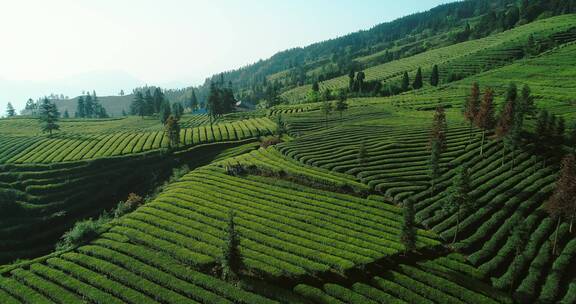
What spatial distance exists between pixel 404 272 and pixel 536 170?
129 feet

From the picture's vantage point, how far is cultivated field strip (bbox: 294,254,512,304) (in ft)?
144

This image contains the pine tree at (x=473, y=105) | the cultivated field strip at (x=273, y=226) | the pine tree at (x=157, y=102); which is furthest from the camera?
the pine tree at (x=157, y=102)

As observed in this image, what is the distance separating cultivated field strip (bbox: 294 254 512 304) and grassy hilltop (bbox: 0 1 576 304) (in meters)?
0.18

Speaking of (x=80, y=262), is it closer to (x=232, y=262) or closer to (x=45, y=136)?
(x=232, y=262)

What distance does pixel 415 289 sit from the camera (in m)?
45.2

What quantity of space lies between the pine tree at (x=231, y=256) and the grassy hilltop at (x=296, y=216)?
0.21 metres

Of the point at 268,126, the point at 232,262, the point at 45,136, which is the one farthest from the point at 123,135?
the point at 232,262

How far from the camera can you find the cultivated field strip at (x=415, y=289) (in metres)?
43.8

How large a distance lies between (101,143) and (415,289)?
92.7 m

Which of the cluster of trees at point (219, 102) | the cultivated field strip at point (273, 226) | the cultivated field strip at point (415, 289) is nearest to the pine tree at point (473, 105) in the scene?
the cultivated field strip at point (273, 226)

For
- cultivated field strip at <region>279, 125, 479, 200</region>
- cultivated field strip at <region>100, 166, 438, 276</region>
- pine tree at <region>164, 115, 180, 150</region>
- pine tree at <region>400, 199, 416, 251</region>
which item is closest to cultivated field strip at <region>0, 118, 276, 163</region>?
pine tree at <region>164, 115, 180, 150</region>

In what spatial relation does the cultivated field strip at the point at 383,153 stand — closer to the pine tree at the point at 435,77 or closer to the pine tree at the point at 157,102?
the pine tree at the point at 435,77

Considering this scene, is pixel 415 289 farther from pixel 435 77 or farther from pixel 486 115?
pixel 435 77

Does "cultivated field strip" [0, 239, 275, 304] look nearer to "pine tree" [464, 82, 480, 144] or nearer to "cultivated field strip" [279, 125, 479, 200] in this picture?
"cultivated field strip" [279, 125, 479, 200]
